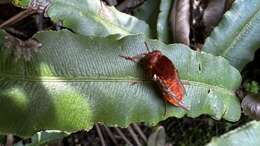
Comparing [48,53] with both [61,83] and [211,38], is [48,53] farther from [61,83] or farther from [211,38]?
[211,38]

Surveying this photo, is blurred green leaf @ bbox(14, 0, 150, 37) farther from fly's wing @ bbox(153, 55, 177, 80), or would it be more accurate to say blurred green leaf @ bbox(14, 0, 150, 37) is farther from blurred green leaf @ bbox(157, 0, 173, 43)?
fly's wing @ bbox(153, 55, 177, 80)

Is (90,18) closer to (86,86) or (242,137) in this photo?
(86,86)

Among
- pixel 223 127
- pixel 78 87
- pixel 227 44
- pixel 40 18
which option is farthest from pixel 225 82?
pixel 40 18

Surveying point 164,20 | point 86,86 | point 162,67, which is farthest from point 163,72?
point 164,20

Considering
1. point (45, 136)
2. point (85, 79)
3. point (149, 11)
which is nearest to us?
point (85, 79)

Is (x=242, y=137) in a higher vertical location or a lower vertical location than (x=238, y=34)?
lower

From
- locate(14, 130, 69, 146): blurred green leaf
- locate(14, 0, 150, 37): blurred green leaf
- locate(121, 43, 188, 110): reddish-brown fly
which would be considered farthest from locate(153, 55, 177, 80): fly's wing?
locate(14, 130, 69, 146): blurred green leaf
